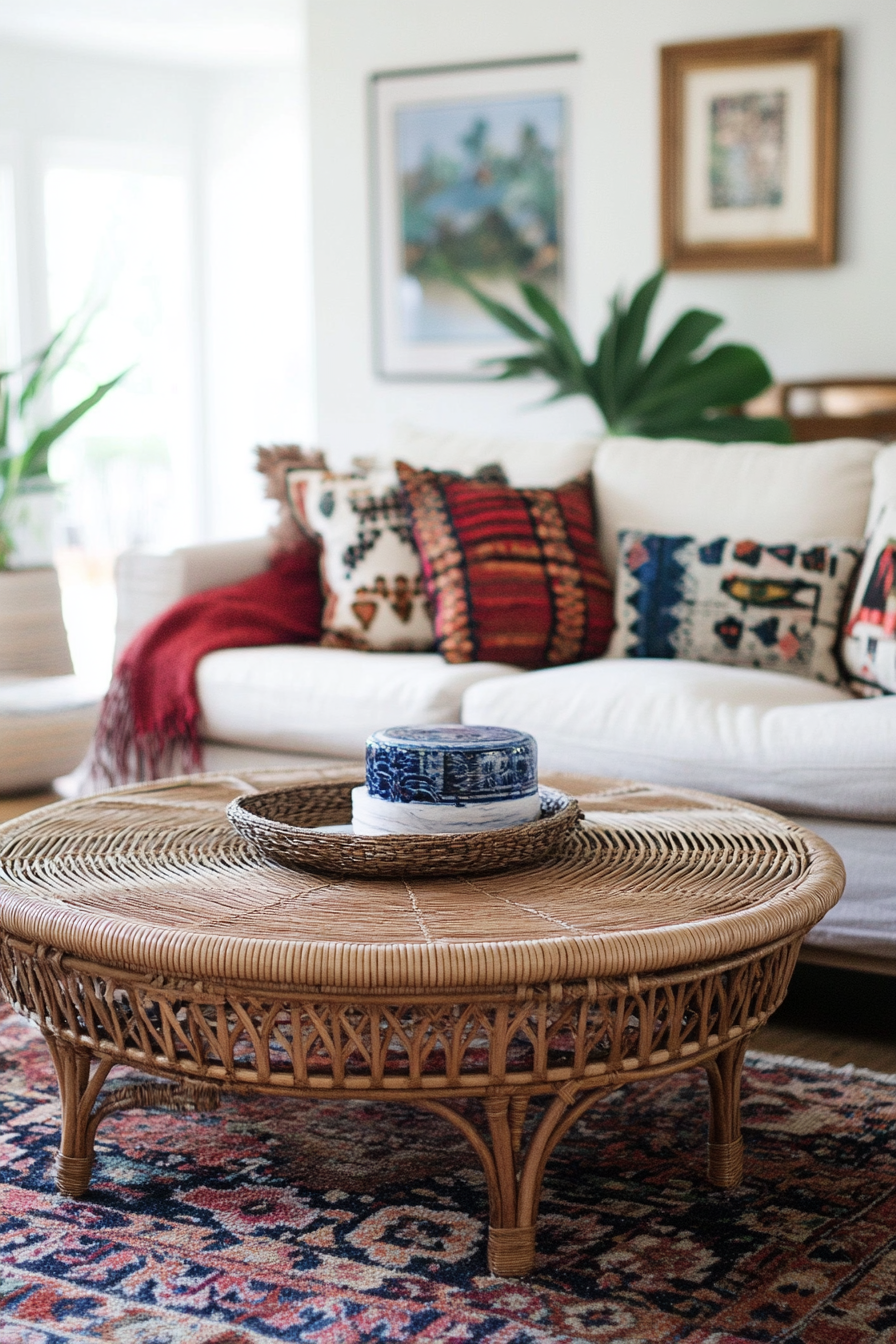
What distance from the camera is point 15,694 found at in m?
3.50

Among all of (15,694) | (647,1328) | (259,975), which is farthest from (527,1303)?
(15,694)

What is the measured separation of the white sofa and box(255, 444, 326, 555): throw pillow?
11cm

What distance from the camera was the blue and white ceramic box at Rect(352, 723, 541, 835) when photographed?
1.77 meters

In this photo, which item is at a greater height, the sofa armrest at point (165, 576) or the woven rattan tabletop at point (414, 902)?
the sofa armrest at point (165, 576)

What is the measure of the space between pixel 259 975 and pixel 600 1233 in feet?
1.68

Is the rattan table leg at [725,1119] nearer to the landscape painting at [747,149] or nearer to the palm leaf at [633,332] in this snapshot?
the palm leaf at [633,332]

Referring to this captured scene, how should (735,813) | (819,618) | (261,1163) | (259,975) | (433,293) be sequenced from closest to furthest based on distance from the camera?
A: (259,975), (261,1163), (735,813), (819,618), (433,293)

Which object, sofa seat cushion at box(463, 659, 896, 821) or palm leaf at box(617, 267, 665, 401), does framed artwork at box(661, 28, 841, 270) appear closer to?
palm leaf at box(617, 267, 665, 401)

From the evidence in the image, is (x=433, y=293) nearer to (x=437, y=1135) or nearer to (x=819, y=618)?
(x=819, y=618)

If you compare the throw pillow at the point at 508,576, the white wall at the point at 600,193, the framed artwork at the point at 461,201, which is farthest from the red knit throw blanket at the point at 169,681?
the framed artwork at the point at 461,201

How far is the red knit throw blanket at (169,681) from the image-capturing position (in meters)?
3.22

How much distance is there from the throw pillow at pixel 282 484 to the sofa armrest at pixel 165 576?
108mm

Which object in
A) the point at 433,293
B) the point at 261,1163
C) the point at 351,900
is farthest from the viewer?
the point at 433,293

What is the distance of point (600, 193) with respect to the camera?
4934 mm
